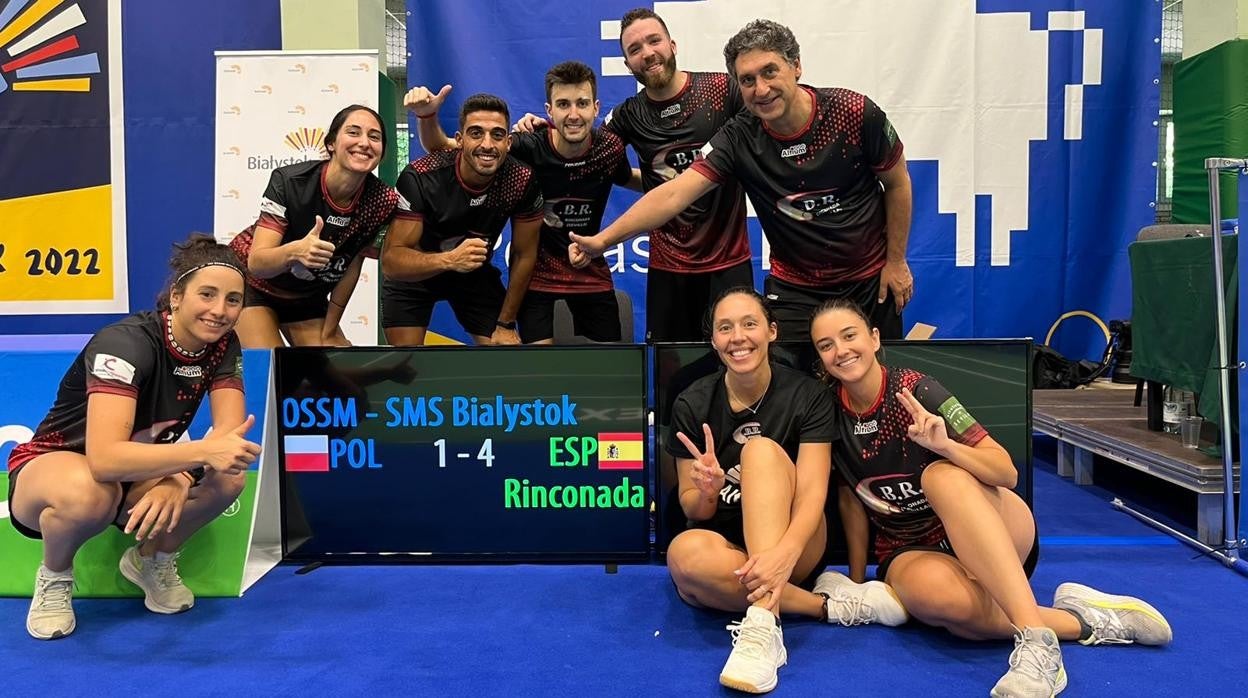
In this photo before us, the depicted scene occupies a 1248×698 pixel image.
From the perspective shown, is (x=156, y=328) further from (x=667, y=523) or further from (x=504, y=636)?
(x=667, y=523)

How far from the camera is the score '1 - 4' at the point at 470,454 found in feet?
9.43

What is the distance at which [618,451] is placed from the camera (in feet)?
9.40

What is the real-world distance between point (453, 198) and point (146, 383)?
143cm

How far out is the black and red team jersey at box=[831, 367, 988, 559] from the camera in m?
2.30

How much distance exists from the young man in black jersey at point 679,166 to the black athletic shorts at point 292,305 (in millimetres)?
1186

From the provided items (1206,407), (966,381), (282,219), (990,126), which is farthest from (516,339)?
(990,126)

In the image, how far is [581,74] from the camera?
326 centimetres

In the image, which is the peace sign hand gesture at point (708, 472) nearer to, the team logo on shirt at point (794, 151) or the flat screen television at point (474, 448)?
the flat screen television at point (474, 448)

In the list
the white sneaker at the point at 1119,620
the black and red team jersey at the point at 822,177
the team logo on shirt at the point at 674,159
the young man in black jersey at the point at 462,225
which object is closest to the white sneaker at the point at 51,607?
the young man in black jersey at the point at 462,225

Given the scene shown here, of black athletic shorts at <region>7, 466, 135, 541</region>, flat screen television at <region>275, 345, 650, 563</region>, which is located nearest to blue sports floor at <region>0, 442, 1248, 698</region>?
flat screen television at <region>275, 345, 650, 563</region>

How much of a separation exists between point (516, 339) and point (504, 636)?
1622 mm

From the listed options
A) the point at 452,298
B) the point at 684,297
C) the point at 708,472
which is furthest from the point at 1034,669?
the point at 452,298

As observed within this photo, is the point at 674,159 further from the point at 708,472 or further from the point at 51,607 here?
the point at 51,607

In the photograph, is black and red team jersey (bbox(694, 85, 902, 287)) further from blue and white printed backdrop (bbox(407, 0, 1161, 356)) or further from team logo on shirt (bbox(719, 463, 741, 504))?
blue and white printed backdrop (bbox(407, 0, 1161, 356))
